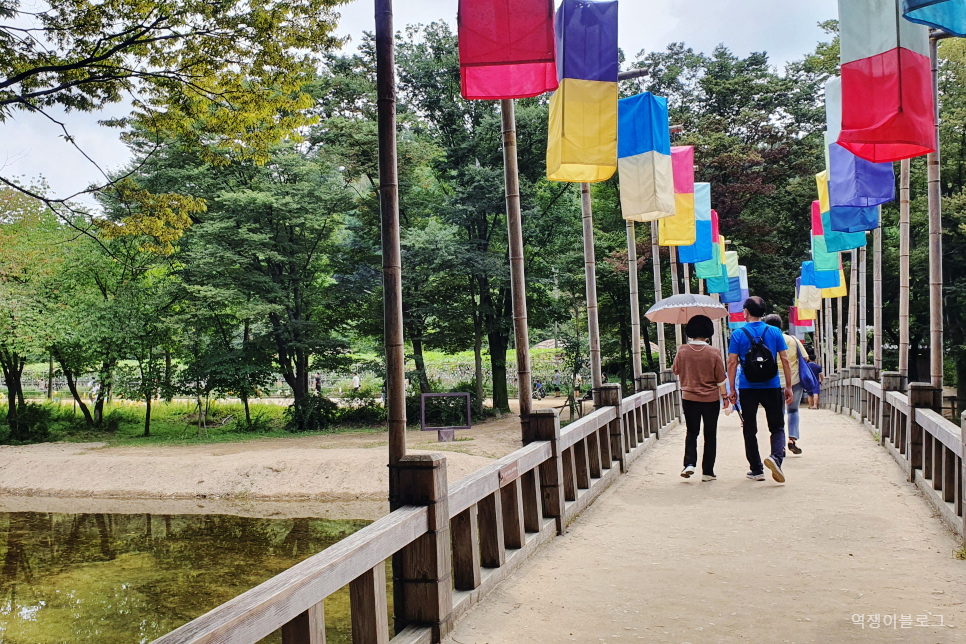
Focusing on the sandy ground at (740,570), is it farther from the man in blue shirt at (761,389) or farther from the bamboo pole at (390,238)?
the bamboo pole at (390,238)

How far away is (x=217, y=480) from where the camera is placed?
57.7ft

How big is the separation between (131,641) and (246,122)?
6057 mm

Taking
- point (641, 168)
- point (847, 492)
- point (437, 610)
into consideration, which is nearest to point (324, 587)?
point (437, 610)

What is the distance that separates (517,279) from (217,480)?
13.2 m

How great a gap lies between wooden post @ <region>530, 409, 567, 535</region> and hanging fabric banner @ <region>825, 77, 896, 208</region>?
5177mm

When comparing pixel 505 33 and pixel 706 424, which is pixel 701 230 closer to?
pixel 706 424

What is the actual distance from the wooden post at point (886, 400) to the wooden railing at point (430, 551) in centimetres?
470

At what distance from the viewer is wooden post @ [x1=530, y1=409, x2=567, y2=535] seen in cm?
614

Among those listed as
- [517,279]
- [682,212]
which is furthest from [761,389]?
[682,212]

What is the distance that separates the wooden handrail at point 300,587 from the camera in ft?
8.02

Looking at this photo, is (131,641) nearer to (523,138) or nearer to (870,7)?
(870,7)

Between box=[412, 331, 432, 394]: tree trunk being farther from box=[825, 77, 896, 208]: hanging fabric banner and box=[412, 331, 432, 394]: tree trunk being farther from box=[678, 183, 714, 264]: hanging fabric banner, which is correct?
box=[825, 77, 896, 208]: hanging fabric banner

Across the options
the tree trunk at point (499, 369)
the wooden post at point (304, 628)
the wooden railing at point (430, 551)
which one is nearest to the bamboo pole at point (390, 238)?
the wooden railing at point (430, 551)

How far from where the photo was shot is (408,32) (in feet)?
101
